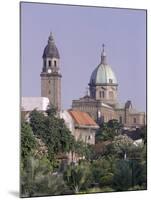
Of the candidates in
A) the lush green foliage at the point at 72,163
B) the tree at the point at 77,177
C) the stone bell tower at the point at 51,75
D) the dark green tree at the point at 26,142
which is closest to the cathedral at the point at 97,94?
the stone bell tower at the point at 51,75

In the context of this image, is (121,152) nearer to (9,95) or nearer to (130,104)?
(130,104)

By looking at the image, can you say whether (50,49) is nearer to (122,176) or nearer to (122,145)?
(122,145)

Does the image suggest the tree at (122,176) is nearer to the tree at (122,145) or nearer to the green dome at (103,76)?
the tree at (122,145)

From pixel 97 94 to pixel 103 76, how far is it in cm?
22

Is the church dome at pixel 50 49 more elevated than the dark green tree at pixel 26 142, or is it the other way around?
the church dome at pixel 50 49

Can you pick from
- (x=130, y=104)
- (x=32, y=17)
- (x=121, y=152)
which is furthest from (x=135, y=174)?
(x=32, y=17)

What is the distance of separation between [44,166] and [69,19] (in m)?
1.64

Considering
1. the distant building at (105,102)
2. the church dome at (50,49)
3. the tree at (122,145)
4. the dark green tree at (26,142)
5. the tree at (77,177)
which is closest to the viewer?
the dark green tree at (26,142)

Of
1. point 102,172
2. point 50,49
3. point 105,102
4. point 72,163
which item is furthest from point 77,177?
point 50,49

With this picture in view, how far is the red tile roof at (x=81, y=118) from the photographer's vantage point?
23.9 feet

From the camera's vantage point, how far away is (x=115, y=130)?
7449 millimetres

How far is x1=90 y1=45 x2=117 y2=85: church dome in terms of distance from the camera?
733 centimetres

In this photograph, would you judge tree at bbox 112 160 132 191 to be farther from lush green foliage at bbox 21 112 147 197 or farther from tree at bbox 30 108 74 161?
tree at bbox 30 108 74 161

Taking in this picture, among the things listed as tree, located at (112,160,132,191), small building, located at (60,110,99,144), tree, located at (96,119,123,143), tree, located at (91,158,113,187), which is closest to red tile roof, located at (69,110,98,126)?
small building, located at (60,110,99,144)
